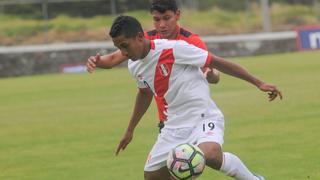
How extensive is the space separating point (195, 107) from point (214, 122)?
20 cm

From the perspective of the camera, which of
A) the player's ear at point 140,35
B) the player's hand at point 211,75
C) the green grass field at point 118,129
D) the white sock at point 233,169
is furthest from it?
the green grass field at point 118,129

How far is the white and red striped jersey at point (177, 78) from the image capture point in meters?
6.79

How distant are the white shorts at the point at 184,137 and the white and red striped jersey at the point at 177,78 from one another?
0.05 m

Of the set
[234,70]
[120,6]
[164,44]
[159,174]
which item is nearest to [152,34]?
[164,44]

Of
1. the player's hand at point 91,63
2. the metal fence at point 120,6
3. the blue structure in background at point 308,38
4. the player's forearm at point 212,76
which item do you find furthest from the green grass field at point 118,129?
the metal fence at point 120,6

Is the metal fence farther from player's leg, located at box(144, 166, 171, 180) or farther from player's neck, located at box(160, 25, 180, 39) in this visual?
player's leg, located at box(144, 166, 171, 180)

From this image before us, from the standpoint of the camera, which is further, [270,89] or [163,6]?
[163,6]

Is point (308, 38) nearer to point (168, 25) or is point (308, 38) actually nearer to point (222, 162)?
point (168, 25)

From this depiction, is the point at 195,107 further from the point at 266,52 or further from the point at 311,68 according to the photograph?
the point at 266,52

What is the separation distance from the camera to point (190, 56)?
22.2 feet

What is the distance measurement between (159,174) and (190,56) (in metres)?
1.03

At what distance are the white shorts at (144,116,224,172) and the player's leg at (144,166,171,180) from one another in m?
0.03

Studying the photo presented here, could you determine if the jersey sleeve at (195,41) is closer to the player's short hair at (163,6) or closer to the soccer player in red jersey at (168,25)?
the soccer player in red jersey at (168,25)

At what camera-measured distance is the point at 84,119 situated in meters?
15.6
